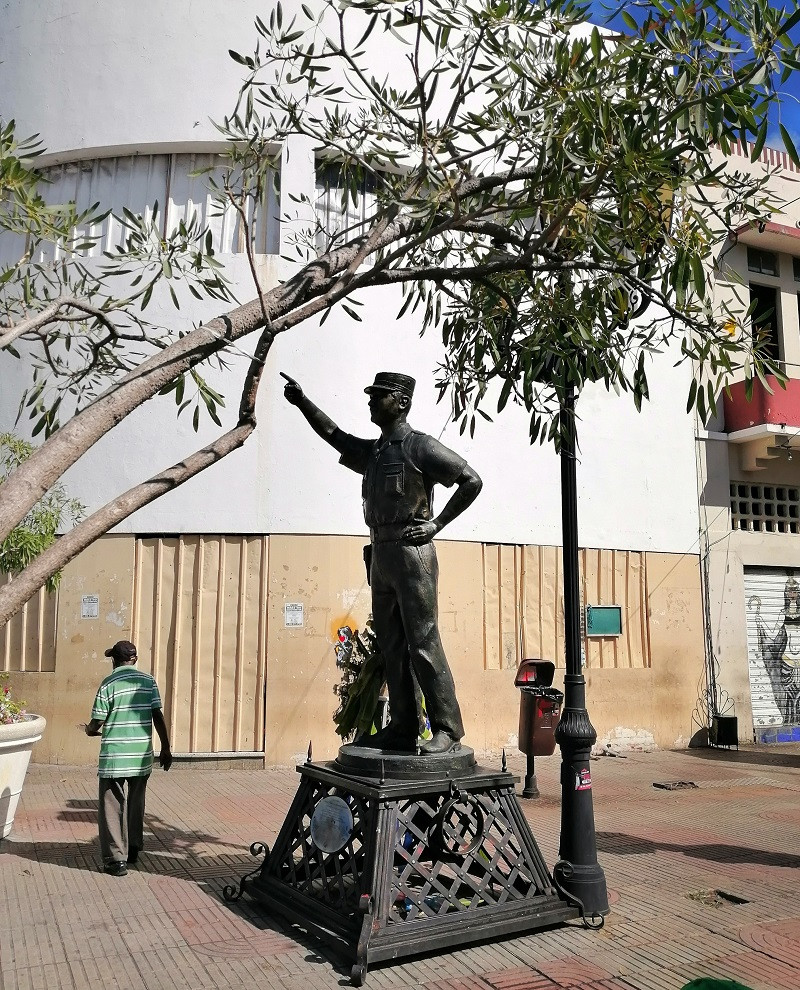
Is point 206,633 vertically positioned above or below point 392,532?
below

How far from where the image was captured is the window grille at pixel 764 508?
15117 mm

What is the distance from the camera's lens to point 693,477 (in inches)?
571

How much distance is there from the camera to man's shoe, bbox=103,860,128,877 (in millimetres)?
6444

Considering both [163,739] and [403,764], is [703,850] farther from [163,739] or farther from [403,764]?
[163,739]

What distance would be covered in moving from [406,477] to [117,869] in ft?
11.7

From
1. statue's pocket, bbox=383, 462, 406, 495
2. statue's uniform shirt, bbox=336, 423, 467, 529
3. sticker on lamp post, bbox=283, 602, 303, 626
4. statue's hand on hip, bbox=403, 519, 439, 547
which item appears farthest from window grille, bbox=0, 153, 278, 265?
statue's hand on hip, bbox=403, 519, 439, 547

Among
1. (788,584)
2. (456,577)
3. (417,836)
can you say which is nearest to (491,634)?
(456,577)

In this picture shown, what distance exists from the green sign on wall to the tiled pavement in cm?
381

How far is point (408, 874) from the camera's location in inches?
197

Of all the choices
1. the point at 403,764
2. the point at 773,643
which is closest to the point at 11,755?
the point at 403,764

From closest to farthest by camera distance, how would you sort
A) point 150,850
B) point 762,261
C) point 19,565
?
point 150,850 < point 19,565 < point 762,261

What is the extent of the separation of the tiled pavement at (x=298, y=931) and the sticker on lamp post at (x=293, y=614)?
237 centimetres

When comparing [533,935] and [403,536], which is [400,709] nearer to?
[403,536]

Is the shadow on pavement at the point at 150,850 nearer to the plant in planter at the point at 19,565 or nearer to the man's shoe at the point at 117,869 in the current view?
the man's shoe at the point at 117,869
